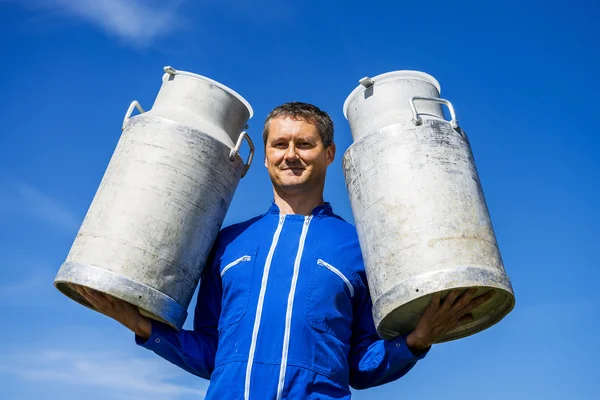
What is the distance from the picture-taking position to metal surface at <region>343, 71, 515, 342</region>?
3.36m

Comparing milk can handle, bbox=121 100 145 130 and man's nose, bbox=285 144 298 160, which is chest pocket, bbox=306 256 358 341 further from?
milk can handle, bbox=121 100 145 130

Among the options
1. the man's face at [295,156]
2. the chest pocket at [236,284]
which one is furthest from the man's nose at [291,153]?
the chest pocket at [236,284]

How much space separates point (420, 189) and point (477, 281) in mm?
580

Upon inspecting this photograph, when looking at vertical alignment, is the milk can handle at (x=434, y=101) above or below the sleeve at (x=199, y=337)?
above

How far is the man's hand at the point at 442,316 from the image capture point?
3.45 m

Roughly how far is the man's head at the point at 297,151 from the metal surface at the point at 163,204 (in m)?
0.28

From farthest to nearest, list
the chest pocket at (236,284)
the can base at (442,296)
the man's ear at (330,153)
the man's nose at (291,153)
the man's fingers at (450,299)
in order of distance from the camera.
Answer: the man's ear at (330,153)
the man's nose at (291,153)
the chest pocket at (236,284)
the man's fingers at (450,299)
the can base at (442,296)

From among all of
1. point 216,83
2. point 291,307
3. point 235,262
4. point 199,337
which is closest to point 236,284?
point 235,262

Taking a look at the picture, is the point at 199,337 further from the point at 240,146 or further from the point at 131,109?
the point at 131,109

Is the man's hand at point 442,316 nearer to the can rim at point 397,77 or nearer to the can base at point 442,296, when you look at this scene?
the can base at point 442,296

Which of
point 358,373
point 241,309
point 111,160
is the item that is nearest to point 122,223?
point 111,160

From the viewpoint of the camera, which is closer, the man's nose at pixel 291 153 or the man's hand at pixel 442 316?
the man's hand at pixel 442 316

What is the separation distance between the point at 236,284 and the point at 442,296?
1193mm

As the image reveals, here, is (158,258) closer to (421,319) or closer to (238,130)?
(238,130)
